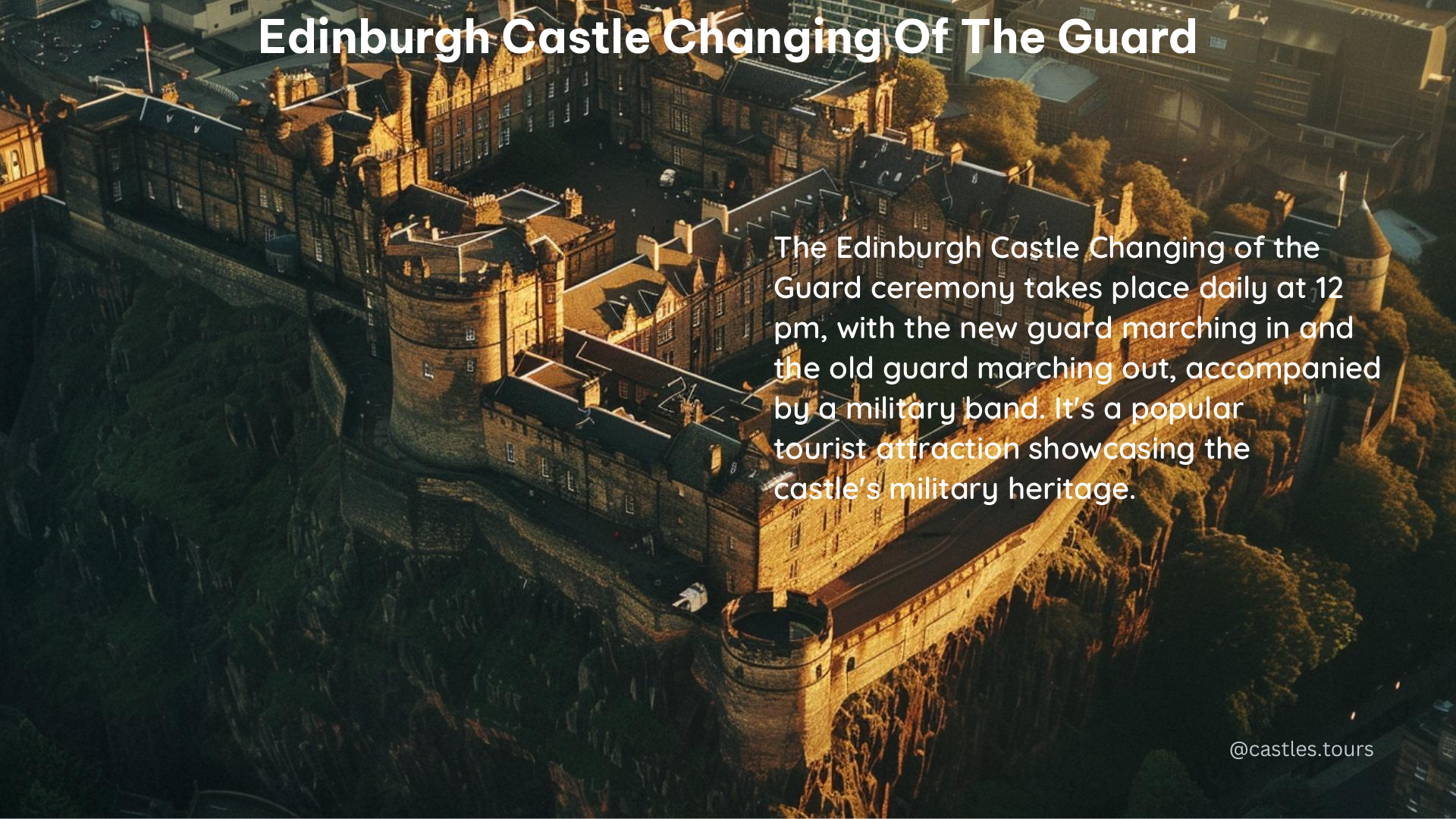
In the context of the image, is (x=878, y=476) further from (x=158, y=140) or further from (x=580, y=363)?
(x=158, y=140)

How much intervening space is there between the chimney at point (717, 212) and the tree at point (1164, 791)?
4912 cm

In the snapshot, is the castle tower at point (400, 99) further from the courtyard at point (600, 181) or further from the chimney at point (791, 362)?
the chimney at point (791, 362)

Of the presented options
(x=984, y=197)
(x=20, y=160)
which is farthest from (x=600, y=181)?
(x=20, y=160)

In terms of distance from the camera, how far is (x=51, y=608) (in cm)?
17712

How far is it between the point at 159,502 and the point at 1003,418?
2390 inches

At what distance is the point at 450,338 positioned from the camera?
152 m

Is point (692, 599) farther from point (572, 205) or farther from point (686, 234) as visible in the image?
Result: point (572, 205)

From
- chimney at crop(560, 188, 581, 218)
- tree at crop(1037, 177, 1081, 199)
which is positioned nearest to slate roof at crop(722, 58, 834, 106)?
tree at crop(1037, 177, 1081, 199)

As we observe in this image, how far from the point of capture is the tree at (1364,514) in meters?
175

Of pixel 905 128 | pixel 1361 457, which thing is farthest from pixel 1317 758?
pixel 905 128

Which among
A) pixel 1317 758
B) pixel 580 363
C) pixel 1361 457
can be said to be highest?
pixel 580 363

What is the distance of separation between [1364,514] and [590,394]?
60.8m

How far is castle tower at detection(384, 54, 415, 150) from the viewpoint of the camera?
612 feet

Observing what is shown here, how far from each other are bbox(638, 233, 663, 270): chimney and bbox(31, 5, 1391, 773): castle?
268 mm
